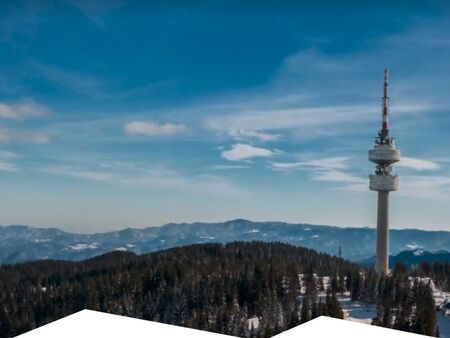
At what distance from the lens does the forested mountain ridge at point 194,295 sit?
347ft

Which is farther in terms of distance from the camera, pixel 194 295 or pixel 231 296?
pixel 194 295

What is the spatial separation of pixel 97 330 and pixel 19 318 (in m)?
146

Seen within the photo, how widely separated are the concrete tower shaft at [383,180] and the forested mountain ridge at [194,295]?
29.2 feet

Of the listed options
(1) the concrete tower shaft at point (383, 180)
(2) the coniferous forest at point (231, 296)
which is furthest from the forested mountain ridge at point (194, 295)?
(1) the concrete tower shaft at point (383, 180)

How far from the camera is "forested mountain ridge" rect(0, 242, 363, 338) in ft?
347

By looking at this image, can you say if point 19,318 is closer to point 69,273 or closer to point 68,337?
point 69,273

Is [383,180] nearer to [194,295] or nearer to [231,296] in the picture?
[231,296]

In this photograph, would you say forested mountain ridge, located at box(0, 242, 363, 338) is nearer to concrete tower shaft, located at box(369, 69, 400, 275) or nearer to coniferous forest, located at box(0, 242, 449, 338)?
coniferous forest, located at box(0, 242, 449, 338)

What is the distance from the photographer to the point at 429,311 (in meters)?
89.1

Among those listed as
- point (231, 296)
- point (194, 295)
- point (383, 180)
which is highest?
point (383, 180)

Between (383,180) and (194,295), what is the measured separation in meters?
45.7

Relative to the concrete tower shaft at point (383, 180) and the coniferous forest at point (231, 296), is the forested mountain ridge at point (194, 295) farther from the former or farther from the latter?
the concrete tower shaft at point (383, 180)

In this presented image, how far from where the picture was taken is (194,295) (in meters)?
121

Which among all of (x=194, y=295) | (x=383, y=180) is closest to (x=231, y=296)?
(x=194, y=295)
